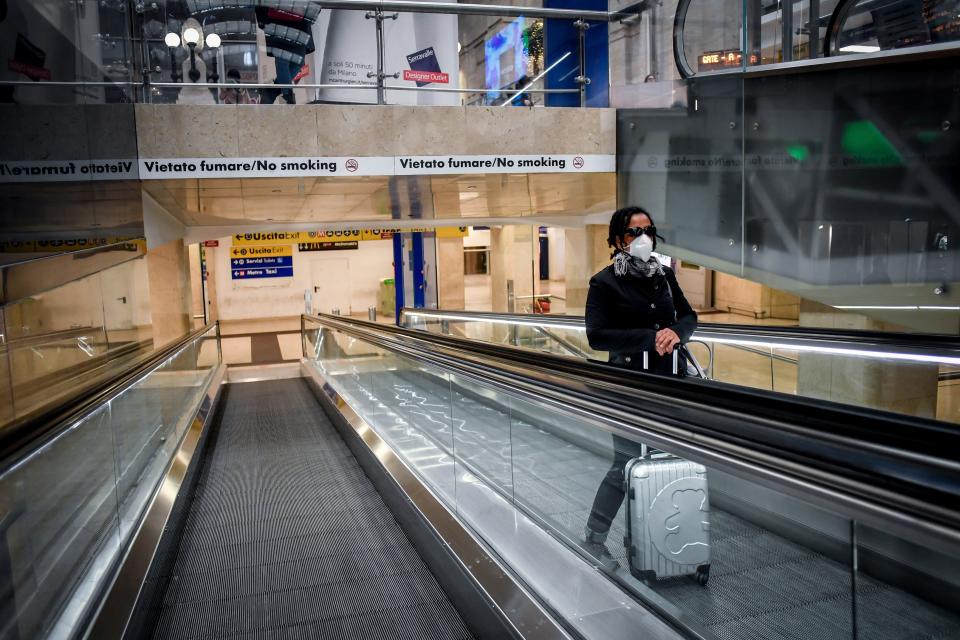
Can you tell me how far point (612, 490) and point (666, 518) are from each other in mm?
212

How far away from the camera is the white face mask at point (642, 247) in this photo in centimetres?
319

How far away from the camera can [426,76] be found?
35.2ft

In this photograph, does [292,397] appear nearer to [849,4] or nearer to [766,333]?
[766,333]

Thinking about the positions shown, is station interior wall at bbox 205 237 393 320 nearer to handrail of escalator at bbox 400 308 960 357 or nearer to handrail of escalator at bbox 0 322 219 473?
handrail of escalator at bbox 400 308 960 357

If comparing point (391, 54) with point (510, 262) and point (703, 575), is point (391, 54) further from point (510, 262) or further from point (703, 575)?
point (510, 262)

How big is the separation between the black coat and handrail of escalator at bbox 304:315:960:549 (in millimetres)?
833

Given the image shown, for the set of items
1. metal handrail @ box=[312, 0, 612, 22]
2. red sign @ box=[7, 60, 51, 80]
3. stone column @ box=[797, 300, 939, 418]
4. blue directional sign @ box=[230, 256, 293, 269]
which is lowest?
stone column @ box=[797, 300, 939, 418]

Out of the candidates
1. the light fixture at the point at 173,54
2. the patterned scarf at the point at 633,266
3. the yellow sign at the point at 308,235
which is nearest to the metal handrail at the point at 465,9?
the light fixture at the point at 173,54

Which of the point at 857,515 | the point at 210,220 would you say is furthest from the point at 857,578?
the point at 210,220

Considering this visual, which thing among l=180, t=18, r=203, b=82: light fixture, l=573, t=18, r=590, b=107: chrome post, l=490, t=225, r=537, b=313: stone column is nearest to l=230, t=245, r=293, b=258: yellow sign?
l=490, t=225, r=537, b=313: stone column

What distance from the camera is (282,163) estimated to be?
7.80m

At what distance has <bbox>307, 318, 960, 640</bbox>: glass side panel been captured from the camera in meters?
1.33

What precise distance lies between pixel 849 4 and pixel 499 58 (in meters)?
10.1

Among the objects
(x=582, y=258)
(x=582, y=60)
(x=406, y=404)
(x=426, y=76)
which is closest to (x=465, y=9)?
(x=582, y=60)
